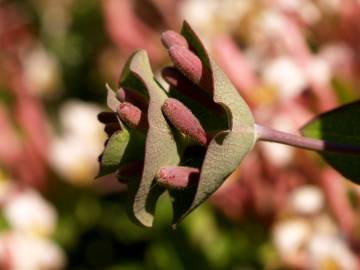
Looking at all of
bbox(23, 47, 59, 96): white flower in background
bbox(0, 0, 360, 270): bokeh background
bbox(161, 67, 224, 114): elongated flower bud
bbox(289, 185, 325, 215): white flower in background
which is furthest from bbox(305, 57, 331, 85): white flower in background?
bbox(23, 47, 59, 96): white flower in background

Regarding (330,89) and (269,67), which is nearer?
(330,89)

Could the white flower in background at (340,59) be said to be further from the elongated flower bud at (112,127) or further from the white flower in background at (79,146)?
the elongated flower bud at (112,127)

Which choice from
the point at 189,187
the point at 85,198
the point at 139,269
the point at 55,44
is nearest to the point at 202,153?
the point at 189,187

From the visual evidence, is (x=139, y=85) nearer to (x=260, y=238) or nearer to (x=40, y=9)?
(x=260, y=238)

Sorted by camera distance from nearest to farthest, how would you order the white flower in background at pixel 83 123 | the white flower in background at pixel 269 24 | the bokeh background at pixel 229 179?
the bokeh background at pixel 229 179 → the white flower in background at pixel 269 24 → the white flower in background at pixel 83 123

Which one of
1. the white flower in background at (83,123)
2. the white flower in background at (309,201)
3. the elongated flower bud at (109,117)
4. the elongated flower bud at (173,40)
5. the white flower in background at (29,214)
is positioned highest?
the elongated flower bud at (173,40)

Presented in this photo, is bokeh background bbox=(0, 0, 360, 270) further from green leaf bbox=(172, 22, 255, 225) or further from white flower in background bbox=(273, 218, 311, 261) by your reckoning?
green leaf bbox=(172, 22, 255, 225)

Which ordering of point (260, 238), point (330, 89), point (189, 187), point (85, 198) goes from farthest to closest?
1. point (85, 198)
2. point (260, 238)
3. point (330, 89)
4. point (189, 187)

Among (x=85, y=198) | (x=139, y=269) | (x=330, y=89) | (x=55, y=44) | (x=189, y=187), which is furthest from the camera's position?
(x=55, y=44)

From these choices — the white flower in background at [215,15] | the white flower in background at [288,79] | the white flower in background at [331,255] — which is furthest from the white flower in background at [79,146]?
the white flower in background at [331,255]
